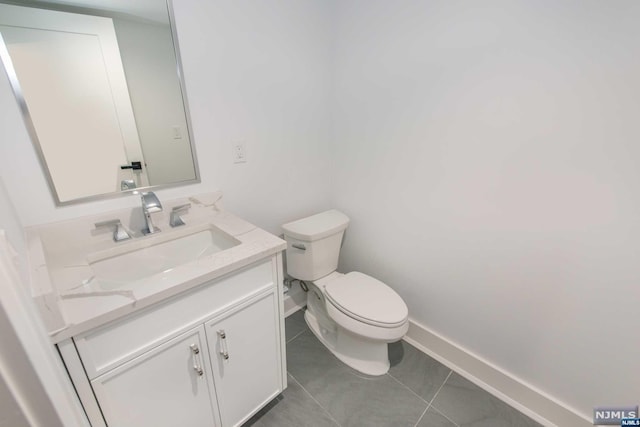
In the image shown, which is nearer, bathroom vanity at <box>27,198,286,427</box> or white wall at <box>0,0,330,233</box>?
bathroom vanity at <box>27,198,286,427</box>

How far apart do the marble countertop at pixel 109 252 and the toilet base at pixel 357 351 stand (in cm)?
78

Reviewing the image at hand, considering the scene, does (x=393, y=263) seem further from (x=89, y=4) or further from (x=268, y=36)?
(x=89, y=4)

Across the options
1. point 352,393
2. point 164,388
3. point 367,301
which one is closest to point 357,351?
point 352,393

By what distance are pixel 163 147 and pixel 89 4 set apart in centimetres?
51

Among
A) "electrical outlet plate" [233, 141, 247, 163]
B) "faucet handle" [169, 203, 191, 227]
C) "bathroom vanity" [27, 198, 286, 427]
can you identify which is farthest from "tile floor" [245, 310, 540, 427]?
"electrical outlet plate" [233, 141, 247, 163]

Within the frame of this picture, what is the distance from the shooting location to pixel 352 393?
1333mm

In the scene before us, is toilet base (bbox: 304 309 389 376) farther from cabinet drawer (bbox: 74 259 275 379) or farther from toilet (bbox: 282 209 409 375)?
cabinet drawer (bbox: 74 259 275 379)

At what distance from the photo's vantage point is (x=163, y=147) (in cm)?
115

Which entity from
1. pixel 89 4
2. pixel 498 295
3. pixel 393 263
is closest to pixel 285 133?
pixel 89 4

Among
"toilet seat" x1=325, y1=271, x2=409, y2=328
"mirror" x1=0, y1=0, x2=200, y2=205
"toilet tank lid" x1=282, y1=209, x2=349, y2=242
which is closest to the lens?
"mirror" x1=0, y1=0, x2=200, y2=205

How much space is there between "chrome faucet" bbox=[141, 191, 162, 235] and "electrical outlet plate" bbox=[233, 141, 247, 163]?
0.45m

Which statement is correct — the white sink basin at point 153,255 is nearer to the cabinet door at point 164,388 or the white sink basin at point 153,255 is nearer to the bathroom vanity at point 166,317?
the bathroom vanity at point 166,317

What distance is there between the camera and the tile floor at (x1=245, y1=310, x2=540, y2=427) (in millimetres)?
1210

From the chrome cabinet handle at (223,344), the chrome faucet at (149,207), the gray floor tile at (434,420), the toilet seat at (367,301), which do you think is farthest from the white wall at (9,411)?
the gray floor tile at (434,420)
